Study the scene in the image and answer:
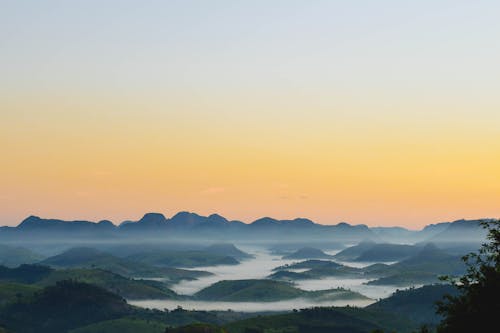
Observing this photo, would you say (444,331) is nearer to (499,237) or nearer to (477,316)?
(477,316)

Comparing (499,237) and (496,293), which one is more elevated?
(499,237)

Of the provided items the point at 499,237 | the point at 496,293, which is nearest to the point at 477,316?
the point at 496,293

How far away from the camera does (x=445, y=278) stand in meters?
86.8

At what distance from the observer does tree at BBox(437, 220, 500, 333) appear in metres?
87.1

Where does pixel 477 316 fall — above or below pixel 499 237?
below

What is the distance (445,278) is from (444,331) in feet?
35.0

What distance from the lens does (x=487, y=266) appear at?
305 ft

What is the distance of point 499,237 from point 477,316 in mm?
11730

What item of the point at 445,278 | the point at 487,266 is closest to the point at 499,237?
the point at 487,266

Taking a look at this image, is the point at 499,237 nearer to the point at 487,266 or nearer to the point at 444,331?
the point at 487,266

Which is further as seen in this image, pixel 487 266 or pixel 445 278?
pixel 487 266

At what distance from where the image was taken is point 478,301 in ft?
294

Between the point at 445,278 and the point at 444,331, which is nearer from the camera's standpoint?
the point at 445,278

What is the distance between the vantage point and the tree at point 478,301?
3430 inches
